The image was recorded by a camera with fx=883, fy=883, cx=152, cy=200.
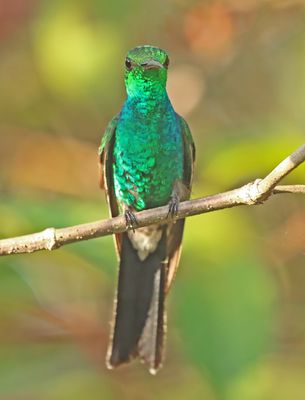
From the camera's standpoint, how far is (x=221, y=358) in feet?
8.06

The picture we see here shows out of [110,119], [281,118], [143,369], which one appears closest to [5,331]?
[143,369]

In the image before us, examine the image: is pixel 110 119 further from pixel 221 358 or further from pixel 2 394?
pixel 221 358

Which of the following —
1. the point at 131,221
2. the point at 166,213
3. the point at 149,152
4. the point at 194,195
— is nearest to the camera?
the point at 166,213

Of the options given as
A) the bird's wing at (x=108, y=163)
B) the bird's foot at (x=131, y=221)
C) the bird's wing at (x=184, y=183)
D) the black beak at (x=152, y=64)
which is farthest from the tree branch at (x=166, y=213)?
the bird's wing at (x=108, y=163)

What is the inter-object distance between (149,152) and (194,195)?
0.55 m

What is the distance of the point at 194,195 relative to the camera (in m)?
2.93

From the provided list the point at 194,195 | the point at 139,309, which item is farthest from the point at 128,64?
the point at 139,309

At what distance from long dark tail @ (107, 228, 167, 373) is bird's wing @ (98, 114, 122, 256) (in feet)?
0.62

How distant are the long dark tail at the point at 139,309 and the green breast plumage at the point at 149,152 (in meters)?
0.29

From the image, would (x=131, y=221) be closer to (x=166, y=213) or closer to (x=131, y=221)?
(x=131, y=221)

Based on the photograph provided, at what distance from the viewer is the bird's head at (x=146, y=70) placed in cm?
307

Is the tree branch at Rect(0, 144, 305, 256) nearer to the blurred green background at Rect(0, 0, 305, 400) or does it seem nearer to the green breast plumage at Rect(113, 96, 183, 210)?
the blurred green background at Rect(0, 0, 305, 400)

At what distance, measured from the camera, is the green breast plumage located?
134 inches

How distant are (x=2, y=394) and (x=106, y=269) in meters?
0.89
